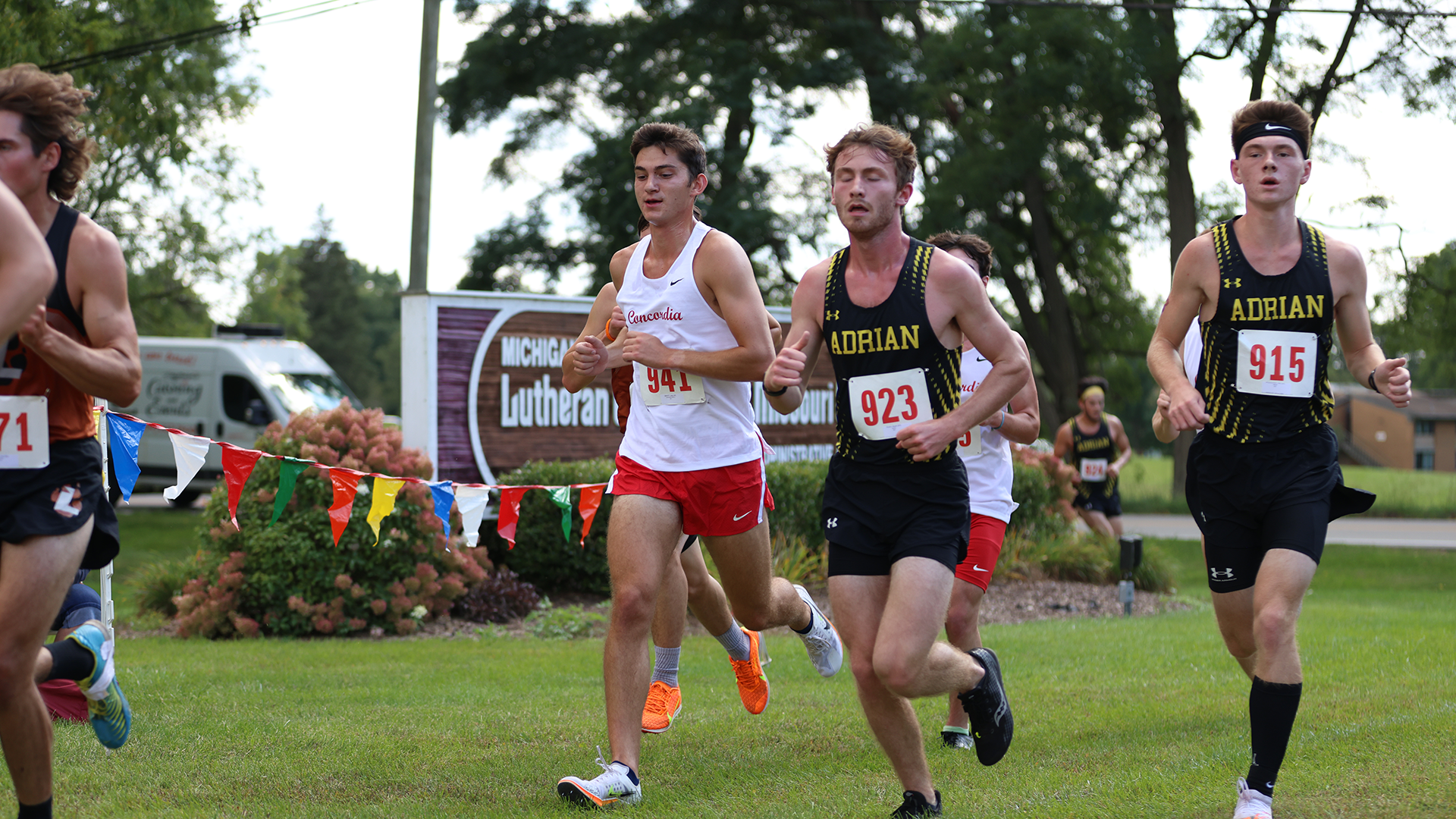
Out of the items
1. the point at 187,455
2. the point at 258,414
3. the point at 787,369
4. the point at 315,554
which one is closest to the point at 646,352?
the point at 787,369

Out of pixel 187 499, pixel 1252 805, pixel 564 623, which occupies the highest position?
pixel 1252 805

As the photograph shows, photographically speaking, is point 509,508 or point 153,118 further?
point 153,118

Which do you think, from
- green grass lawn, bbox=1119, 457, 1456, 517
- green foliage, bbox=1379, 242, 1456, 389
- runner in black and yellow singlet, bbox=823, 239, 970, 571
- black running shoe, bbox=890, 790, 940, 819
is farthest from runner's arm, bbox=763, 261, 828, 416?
green grass lawn, bbox=1119, 457, 1456, 517

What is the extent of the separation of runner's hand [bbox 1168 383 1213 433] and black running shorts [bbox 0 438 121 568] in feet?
11.3

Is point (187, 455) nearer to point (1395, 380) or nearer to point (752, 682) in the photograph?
point (752, 682)

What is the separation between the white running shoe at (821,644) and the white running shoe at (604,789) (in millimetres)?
1648

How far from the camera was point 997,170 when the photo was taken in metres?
24.9

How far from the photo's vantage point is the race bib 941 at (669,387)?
16.6 ft

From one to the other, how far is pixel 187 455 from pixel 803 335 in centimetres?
445

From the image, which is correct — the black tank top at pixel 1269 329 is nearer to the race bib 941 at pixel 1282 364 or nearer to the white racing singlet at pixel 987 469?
the race bib 941 at pixel 1282 364

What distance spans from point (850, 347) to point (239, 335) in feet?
67.1

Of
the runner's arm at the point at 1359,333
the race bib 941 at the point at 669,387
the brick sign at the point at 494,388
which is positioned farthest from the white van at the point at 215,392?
the runner's arm at the point at 1359,333

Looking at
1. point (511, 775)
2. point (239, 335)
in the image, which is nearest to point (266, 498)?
point (511, 775)

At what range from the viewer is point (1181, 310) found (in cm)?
477
